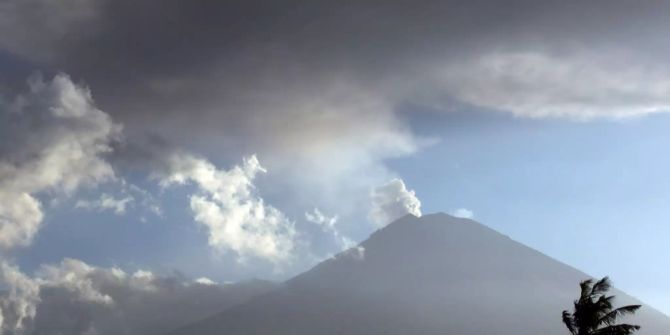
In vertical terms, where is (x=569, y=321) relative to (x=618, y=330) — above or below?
above

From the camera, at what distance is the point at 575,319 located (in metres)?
39.4

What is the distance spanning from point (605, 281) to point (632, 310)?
6.49ft

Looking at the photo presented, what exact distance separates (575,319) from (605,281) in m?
2.93

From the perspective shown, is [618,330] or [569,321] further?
[569,321]

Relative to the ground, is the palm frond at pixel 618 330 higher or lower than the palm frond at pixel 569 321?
lower

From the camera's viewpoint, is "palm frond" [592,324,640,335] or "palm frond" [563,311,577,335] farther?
"palm frond" [563,311,577,335]

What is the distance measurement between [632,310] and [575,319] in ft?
10.8

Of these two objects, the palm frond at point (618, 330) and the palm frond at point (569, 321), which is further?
the palm frond at point (569, 321)

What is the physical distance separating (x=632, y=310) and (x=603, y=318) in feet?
6.67

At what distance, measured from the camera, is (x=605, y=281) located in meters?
40.6

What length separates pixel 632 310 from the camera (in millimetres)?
40031

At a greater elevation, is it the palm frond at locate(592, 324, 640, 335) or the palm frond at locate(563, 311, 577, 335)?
the palm frond at locate(563, 311, 577, 335)
